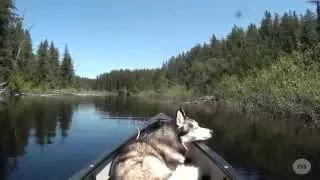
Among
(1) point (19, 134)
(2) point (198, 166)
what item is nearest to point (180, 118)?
(2) point (198, 166)

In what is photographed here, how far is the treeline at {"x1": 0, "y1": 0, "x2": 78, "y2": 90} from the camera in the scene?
70.9m

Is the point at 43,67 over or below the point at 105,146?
over

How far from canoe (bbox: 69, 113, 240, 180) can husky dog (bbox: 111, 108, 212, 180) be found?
0.70m

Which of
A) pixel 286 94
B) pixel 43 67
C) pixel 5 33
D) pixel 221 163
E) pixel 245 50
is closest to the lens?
pixel 221 163

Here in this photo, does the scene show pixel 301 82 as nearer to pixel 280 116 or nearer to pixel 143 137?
pixel 280 116

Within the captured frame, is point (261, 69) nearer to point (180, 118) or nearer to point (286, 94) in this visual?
point (286, 94)

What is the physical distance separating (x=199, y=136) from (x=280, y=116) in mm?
34960

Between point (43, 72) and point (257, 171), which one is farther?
point (43, 72)

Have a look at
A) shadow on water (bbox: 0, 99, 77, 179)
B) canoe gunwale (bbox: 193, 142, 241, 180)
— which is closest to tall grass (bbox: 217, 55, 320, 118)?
shadow on water (bbox: 0, 99, 77, 179)

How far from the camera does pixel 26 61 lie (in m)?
108

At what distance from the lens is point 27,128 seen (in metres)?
30.7

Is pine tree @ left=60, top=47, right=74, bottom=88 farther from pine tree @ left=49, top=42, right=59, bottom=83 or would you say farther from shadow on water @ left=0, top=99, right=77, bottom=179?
shadow on water @ left=0, top=99, right=77, bottom=179

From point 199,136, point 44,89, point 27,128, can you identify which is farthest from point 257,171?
point 44,89

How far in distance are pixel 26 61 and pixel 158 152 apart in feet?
346
